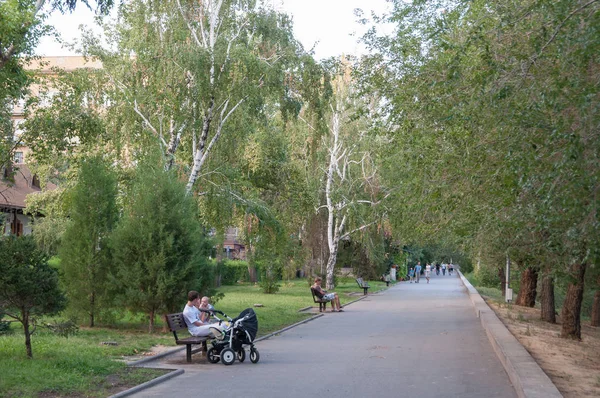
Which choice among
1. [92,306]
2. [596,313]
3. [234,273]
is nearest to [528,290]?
[596,313]

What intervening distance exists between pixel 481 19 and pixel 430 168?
450 centimetres

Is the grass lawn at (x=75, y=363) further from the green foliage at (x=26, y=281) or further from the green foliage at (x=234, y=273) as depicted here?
the green foliage at (x=234, y=273)

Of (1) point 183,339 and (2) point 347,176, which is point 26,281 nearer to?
(1) point 183,339

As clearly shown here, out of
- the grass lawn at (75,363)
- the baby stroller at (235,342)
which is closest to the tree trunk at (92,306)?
the grass lawn at (75,363)

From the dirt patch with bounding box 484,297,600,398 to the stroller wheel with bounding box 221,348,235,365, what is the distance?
5.33 metres

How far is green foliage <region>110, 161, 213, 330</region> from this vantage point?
58.5 ft

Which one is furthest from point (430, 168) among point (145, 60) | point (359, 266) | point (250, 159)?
point (359, 266)

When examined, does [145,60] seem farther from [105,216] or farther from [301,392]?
[301,392]

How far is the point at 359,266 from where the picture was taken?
2378 inches

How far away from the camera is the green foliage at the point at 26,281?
11.4 metres

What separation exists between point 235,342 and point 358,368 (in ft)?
7.26

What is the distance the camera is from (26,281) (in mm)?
11422

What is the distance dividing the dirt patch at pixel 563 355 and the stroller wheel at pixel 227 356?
533cm

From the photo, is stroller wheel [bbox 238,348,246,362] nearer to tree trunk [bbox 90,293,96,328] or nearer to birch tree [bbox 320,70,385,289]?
tree trunk [bbox 90,293,96,328]
